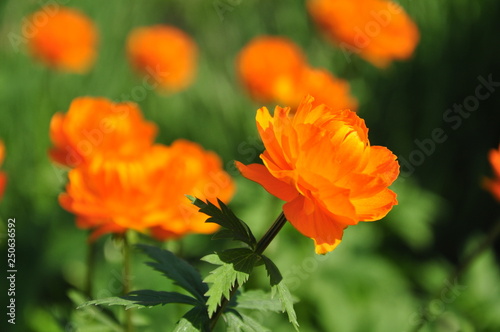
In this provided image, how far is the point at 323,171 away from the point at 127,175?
396 millimetres

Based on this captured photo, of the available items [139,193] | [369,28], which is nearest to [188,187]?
[139,193]

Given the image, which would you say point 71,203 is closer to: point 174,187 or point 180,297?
point 174,187

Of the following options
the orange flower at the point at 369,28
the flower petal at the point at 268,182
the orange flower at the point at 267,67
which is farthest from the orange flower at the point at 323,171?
the orange flower at the point at 369,28

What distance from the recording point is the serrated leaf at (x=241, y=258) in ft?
1.83

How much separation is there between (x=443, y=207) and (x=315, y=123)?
1.71m

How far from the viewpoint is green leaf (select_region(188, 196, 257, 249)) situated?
57 cm

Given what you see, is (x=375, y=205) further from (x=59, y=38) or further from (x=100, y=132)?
(x=59, y=38)

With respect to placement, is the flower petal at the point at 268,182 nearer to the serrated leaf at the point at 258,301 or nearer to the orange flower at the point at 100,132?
the serrated leaf at the point at 258,301

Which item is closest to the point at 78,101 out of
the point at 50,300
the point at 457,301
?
the point at 50,300

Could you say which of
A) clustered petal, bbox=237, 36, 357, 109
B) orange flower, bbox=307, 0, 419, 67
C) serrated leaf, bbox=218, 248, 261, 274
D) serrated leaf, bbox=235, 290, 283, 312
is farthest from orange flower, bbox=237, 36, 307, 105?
serrated leaf, bbox=218, 248, 261, 274

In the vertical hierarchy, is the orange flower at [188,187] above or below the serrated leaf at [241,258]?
below

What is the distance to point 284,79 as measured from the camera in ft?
5.20

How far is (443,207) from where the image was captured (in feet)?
7.07

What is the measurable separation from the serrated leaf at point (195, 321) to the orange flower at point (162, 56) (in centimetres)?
172
